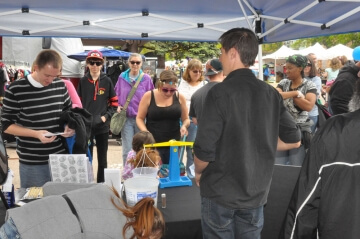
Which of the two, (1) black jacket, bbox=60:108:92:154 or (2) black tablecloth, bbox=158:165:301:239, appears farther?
(1) black jacket, bbox=60:108:92:154

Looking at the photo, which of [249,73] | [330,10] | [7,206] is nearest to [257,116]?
[249,73]

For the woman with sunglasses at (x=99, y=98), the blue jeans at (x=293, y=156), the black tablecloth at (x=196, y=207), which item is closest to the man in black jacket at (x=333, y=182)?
A: the black tablecloth at (x=196, y=207)

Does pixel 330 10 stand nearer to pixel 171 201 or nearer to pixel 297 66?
pixel 297 66

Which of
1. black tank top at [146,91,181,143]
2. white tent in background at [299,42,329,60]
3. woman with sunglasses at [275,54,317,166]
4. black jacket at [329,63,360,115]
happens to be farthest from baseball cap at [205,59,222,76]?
white tent in background at [299,42,329,60]

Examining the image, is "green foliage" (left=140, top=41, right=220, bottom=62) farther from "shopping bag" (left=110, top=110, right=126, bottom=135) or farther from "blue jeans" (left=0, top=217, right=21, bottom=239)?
"blue jeans" (left=0, top=217, right=21, bottom=239)

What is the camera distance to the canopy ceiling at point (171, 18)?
3.09 metres

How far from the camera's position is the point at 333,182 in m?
1.14

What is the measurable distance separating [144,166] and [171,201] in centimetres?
40

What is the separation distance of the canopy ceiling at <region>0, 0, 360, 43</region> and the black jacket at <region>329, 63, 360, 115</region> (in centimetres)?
39

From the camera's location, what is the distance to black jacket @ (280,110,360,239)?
1115mm

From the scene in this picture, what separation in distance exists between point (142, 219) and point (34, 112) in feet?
5.11

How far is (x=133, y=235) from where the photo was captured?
4.21 feet

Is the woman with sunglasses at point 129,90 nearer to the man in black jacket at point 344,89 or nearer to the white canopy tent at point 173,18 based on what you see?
the white canopy tent at point 173,18

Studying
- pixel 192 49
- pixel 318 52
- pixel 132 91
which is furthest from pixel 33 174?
pixel 192 49
